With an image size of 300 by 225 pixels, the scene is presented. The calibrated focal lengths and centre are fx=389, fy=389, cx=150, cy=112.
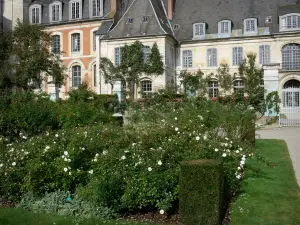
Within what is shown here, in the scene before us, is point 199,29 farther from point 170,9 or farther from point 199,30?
point 170,9

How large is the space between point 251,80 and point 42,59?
45.4 ft

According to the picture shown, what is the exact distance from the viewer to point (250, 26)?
2908 centimetres

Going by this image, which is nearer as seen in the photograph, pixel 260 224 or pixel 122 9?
pixel 260 224

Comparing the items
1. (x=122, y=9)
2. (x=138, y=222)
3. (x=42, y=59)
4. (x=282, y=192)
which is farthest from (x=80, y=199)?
(x=122, y=9)

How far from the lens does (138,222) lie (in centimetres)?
564

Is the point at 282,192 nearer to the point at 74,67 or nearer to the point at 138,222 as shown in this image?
the point at 138,222

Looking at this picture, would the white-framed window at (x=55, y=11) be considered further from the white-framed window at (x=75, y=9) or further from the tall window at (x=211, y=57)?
the tall window at (x=211, y=57)

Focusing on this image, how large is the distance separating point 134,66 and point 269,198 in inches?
873

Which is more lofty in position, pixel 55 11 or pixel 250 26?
pixel 55 11

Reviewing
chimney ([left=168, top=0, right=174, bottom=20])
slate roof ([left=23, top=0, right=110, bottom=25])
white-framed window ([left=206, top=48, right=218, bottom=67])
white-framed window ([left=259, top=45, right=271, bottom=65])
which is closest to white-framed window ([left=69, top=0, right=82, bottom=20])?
slate roof ([left=23, top=0, right=110, bottom=25])

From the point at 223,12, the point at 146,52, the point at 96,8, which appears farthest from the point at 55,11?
the point at 223,12

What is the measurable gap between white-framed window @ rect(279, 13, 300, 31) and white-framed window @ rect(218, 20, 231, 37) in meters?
3.75

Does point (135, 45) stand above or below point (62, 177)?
above

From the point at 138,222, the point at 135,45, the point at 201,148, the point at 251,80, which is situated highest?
the point at 135,45
